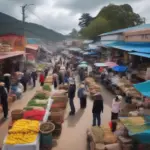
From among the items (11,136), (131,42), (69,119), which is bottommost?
(69,119)

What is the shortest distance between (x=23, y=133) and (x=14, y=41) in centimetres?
1977

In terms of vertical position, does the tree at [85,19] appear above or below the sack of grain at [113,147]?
above

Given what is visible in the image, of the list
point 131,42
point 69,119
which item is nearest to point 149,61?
point 131,42

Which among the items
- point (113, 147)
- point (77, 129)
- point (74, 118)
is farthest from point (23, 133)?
point (74, 118)

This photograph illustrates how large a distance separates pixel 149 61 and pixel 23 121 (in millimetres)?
12256

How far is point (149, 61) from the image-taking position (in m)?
17.3

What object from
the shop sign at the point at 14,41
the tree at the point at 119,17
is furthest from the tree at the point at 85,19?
the shop sign at the point at 14,41

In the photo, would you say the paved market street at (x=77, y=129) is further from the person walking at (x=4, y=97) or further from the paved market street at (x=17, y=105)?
the person walking at (x=4, y=97)

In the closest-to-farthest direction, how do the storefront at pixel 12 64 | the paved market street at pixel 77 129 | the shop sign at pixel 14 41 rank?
the paved market street at pixel 77 129, the storefront at pixel 12 64, the shop sign at pixel 14 41

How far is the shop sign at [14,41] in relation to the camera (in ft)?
82.1

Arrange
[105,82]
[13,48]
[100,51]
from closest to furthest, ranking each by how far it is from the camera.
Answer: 1. [105,82]
2. [13,48]
3. [100,51]

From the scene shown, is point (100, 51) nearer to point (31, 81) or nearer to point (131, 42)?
point (131, 42)

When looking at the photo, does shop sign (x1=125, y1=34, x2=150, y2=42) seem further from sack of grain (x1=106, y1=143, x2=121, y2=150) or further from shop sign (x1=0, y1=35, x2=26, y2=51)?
shop sign (x1=0, y1=35, x2=26, y2=51)

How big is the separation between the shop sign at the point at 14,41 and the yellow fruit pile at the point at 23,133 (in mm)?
18603
